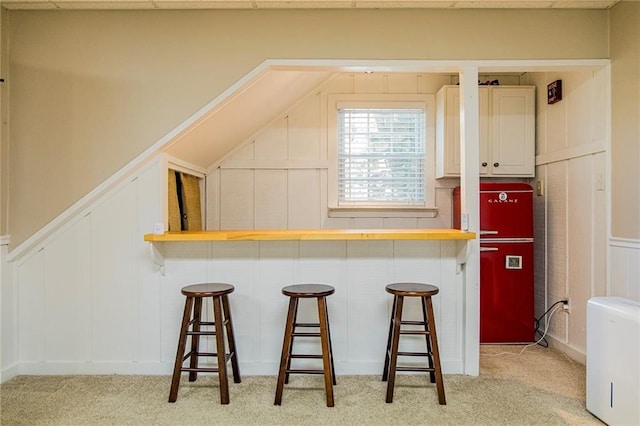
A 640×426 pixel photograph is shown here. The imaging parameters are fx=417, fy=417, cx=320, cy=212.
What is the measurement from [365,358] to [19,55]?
9.79 ft

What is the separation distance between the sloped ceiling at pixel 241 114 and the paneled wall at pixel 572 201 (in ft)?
6.05

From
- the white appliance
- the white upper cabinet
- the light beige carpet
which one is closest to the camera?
the white appliance

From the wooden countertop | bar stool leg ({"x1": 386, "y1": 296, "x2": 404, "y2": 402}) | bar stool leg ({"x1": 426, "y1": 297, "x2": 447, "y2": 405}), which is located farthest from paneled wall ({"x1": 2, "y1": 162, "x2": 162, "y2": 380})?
bar stool leg ({"x1": 426, "y1": 297, "x2": 447, "y2": 405})

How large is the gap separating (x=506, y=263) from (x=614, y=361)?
1481mm

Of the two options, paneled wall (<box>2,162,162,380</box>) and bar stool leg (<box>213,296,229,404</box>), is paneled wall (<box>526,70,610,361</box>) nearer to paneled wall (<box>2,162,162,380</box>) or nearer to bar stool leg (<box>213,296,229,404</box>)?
bar stool leg (<box>213,296,229,404</box>)

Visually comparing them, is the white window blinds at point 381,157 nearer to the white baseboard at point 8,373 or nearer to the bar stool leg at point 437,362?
the bar stool leg at point 437,362

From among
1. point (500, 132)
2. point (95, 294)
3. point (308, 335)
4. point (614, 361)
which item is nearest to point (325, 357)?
point (308, 335)

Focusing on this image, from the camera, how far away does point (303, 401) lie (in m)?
2.33

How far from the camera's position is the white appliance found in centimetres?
190

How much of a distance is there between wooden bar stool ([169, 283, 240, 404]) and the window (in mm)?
1692

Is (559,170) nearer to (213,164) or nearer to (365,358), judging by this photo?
(365,358)

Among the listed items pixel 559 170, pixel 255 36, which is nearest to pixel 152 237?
pixel 255 36

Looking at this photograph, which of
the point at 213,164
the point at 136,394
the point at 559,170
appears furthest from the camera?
the point at 213,164

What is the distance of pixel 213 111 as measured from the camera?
107 inches
